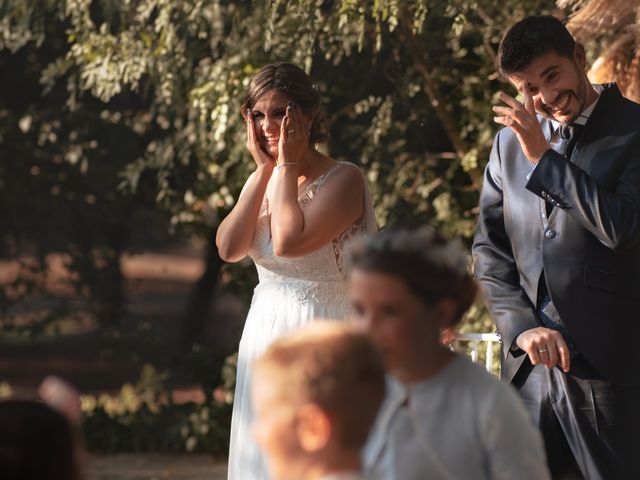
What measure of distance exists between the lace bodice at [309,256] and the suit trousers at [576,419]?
855 mm

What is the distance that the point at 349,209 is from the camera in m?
3.60

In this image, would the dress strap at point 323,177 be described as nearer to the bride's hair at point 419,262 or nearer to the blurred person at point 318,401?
the bride's hair at point 419,262

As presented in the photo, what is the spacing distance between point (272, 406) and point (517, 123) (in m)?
1.37

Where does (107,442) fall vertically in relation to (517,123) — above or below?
below

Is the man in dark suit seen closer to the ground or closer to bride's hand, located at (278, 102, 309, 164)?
bride's hand, located at (278, 102, 309, 164)

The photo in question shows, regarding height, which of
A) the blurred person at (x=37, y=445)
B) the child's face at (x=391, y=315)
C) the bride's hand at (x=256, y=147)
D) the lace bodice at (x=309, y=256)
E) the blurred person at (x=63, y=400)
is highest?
the bride's hand at (x=256, y=147)

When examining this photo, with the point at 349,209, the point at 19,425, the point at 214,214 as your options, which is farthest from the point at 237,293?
the point at 19,425

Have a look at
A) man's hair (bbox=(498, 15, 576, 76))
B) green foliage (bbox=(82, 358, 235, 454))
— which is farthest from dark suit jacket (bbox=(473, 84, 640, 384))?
green foliage (bbox=(82, 358, 235, 454))

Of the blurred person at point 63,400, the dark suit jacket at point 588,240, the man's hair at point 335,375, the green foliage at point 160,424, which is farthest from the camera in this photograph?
the green foliage at point 160,424

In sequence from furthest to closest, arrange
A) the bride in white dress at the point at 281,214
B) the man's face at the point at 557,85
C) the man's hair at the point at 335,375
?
the bride in white dress at the point at 281,214
the man's face at the point at 557,85
the man's hair at the point at 335,375

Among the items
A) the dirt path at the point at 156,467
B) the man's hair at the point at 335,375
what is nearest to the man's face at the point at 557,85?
the man's hair at the point at 335,375

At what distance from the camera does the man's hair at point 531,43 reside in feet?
9.83

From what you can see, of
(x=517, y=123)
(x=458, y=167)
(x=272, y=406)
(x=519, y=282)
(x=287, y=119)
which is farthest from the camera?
(x=458, y=167)

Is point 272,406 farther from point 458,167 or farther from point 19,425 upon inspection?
point 458,167
